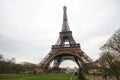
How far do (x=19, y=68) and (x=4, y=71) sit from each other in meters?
9.04

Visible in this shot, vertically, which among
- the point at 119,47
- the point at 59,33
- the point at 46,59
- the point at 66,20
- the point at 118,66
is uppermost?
the point at 66,20

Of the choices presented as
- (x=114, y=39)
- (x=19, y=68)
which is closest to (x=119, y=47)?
(x=114, y=39)

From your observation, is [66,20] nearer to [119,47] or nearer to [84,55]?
[84,55]

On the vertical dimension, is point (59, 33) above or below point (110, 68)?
above

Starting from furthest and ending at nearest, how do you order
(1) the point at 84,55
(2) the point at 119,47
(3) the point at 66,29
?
1. (3) the point at 66,29
2. (1) the point at 84,55
3. (2) the point at 119,47

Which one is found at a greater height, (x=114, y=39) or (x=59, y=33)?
(x=59, y=33)

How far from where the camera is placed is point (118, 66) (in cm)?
2561

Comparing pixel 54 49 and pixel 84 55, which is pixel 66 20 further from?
pixel 84 55

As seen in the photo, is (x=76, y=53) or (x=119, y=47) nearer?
(x=119, y=47)

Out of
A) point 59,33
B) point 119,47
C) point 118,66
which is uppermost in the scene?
point 59,33

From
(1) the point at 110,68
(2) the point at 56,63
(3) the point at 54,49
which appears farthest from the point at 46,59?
(1) the point at 110,68

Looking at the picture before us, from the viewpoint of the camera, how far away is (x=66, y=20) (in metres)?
60.1

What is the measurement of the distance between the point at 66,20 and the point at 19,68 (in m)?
29.4

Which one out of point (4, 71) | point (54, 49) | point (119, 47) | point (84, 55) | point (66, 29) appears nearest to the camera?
point (119, 47)
